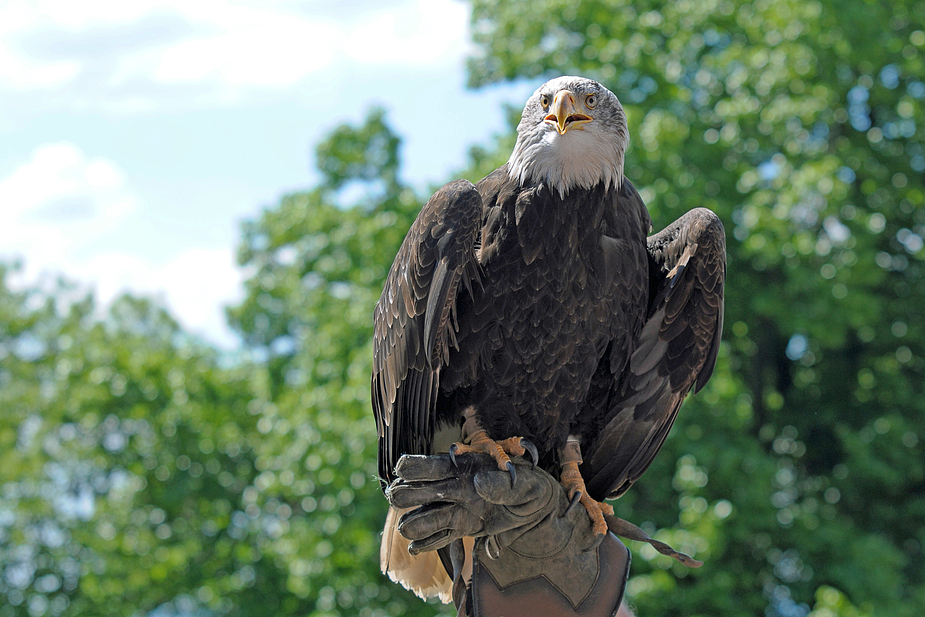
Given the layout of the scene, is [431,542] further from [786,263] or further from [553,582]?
[786,263]

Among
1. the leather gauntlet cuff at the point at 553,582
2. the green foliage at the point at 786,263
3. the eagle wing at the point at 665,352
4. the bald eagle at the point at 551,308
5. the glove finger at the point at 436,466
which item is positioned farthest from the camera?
the green foliage at the point at 786,263

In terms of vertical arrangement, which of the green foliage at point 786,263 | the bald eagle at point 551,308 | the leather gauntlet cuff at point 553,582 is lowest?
the green foliage at point 786,263

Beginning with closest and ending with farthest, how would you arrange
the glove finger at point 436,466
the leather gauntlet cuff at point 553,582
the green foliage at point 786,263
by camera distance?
the glove finger at point 436,466, the leather gauntlet cuff at point 553,582, the green foliage at point 786,263

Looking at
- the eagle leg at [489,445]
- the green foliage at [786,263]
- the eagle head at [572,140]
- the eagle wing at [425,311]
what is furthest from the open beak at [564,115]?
the green foliage at [786,263]

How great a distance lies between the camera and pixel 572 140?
2.96m

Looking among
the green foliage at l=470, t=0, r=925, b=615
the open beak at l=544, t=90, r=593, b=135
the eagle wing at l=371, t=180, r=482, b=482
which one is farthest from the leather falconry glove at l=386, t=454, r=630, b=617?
the green foliage at l=470, t=0, r=925, b=615

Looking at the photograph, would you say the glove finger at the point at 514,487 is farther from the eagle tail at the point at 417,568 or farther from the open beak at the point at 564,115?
the open beak at the point at 564,115

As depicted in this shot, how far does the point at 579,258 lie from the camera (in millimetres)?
2990

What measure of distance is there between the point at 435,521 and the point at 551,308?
2.70 feet

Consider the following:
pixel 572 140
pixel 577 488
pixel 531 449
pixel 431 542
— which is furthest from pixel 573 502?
pixel 572 140

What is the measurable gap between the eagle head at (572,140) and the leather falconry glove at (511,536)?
3.31ft

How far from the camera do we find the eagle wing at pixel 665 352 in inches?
123

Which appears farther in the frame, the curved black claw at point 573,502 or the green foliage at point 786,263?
the green foliage at point 786,263

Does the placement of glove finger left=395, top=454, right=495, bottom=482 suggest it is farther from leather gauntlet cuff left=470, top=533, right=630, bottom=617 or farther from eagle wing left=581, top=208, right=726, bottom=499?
eagle wing left=581, top=208, right=726, bottom=499
